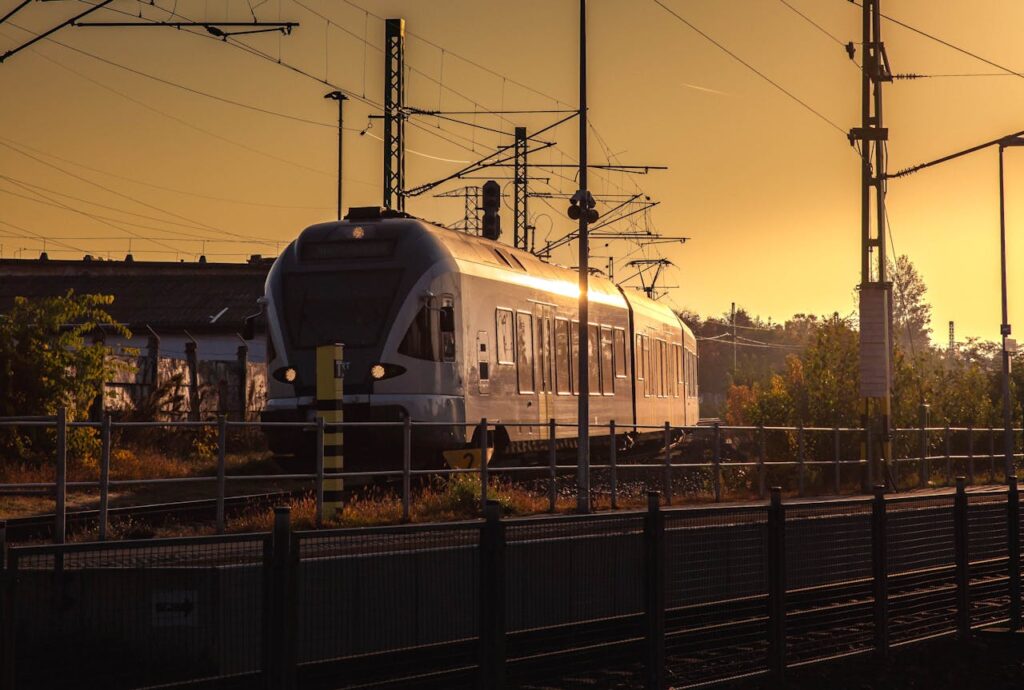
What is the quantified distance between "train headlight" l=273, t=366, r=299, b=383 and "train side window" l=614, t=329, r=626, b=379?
10421mm

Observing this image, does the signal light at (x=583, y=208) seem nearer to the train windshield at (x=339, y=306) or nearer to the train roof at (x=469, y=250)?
the train roof at (x=469, y=250)

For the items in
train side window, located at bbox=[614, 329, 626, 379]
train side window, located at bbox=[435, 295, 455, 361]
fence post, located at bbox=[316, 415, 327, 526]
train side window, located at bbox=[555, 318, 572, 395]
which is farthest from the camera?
train side window, located at bbox=[614, 329, 626, 379]

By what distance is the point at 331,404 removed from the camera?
21578mm

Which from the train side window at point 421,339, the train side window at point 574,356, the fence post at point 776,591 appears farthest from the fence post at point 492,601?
the train side window at point 574,356

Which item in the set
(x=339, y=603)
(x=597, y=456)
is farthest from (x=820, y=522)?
(x=597, y=456)

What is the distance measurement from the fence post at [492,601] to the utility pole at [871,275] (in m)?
25.3

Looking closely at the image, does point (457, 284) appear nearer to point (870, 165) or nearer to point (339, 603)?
point (870, 165)

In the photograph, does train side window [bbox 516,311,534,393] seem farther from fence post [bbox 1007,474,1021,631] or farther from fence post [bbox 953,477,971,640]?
fence post [bbox 953,477,971,640]

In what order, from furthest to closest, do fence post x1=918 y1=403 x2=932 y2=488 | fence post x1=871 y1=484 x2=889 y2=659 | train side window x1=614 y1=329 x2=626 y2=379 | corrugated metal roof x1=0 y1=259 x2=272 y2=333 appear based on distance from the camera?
corrugated metal roof x1=0 y1=259 x2=272 y2=333
fence post x1=918 y1=403 x2=932 y2=488
train side window x1=614 y1=329 x2=626 y2=379
fence post x1=871 y1=484 x2=889 y2=659

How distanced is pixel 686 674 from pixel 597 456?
22.2m

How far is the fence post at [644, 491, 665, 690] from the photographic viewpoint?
989 cm

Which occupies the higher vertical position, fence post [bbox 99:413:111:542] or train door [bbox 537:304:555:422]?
train door [bbox 537:304:555:422]

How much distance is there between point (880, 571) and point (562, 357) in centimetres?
1773

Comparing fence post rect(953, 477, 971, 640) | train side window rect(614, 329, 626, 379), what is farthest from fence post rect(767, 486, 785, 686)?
train side window rect(614, 329, 626, 379)
